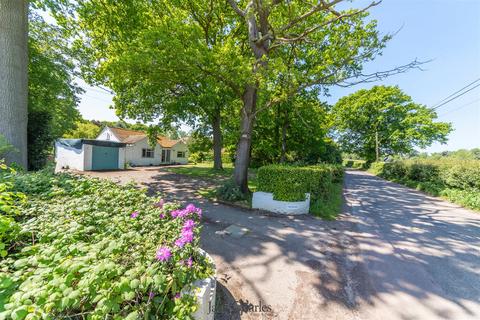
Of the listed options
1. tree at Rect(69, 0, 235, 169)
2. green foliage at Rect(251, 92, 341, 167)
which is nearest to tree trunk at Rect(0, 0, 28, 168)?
tree at Rect(69, 0, 235, 169)

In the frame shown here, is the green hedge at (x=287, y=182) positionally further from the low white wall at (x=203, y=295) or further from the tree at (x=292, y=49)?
the low white wall at (x=203, y=295)

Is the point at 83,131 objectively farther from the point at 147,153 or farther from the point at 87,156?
the point at 87,156

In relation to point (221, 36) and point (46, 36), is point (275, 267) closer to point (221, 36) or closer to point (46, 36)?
point (221, 36)

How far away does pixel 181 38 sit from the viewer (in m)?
6.66

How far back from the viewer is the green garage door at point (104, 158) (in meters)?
15.8


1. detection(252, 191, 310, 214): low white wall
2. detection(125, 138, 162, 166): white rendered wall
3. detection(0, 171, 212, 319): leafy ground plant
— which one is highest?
detection(125, 138, 162, 166): white rendered wall

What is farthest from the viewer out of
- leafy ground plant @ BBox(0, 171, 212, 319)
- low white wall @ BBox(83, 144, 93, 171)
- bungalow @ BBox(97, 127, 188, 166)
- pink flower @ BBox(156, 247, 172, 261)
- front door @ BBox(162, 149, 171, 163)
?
front door @ BBox(162, 149, 171, 163)

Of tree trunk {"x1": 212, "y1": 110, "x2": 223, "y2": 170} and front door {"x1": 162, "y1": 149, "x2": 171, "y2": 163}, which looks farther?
front door {"x1": 162, "y1": 149, "x2": 171, "y2": 163}

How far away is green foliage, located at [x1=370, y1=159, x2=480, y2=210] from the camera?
959cm

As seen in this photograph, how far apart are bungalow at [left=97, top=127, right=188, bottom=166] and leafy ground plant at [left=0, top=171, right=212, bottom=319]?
17321mm

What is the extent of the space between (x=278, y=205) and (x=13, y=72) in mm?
7963

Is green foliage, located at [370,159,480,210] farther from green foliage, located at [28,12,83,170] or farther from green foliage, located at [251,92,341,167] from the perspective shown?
green foliage, located at [28,12,83,170]

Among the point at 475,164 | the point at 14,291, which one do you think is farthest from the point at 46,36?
the point at 475,164

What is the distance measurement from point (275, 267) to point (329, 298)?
37.1 inches
